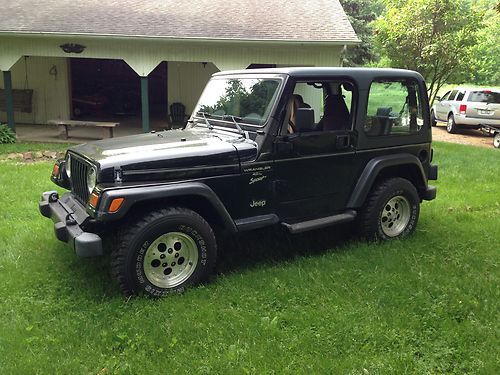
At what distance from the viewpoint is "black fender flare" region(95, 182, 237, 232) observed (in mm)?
3502

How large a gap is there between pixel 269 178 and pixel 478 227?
2934mm

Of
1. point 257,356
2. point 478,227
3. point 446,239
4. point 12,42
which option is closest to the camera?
point 257,356

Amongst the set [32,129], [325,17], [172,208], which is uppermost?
[325,17]

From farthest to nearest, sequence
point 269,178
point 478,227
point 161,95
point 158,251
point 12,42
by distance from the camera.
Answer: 1. point 161,95
2. point 12,42
3. point 478,227
4. point 269,178
5. point 158,251

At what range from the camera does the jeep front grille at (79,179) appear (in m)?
4.03

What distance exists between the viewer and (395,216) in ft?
17.3

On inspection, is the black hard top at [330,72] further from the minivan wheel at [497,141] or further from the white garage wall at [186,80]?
the white garage wall at [186,80]

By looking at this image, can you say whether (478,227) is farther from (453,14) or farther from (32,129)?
(32,129)

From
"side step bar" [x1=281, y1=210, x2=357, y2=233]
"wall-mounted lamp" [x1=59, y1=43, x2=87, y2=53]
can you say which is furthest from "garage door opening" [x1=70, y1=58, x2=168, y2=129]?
"side step bar" [x1=281, y1=210, x2=357, y2=233]

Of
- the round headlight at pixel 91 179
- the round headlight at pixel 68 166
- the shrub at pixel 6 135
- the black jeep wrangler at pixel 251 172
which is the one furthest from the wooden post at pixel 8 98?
the round headlight at pixel 91 179

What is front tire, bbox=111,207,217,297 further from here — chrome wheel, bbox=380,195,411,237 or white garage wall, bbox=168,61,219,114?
white garage wall, bbox=168,61,219,114

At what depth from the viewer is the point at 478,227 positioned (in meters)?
5.64

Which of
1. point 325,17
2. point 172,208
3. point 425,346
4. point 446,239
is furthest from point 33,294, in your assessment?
point 325,17

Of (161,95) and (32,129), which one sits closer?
(32,129)
